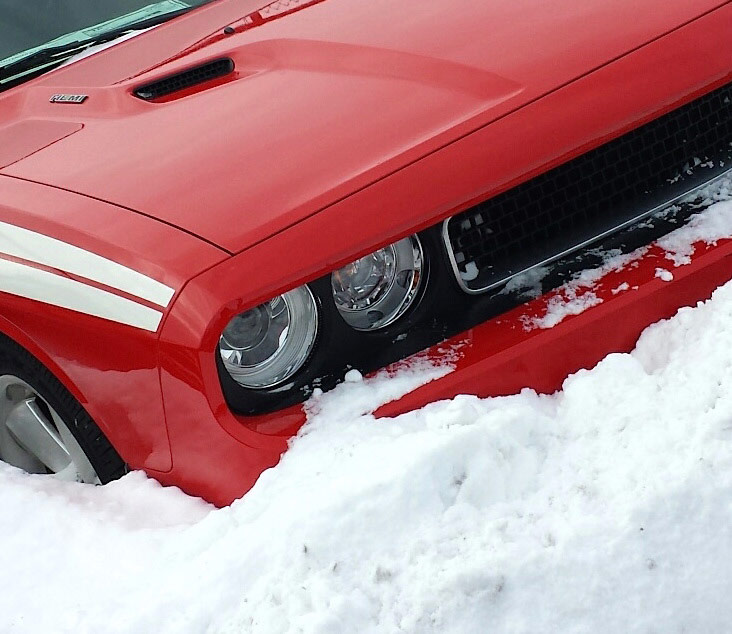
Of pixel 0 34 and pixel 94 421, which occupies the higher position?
pixel 0 34

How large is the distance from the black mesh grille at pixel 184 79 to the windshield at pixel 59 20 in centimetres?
83

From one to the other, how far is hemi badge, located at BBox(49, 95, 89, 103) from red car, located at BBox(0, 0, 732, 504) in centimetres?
26

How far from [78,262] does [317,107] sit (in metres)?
0.51

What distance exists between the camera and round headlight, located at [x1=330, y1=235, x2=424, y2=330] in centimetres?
176

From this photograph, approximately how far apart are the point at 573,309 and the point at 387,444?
418 millimetres

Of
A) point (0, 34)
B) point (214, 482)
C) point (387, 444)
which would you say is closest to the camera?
point (387, 444)

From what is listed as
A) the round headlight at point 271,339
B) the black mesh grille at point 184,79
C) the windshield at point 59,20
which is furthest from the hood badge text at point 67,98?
the round headlight at point 271,339

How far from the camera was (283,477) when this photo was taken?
154 centimetres

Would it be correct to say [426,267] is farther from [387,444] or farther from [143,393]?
[143,393]

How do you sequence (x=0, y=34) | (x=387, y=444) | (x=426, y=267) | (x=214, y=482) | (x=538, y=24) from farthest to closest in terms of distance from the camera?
(x=0, y=34) < (x=538, y=24) < (x=426, y=267) < (x=214, y=482) < (x=387, y=444)

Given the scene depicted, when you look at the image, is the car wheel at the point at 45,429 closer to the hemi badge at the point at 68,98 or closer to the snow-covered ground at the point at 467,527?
the snow-covered ground at the point at 467,527

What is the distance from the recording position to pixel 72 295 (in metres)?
1.72

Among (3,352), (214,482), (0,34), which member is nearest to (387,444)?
(214,482)

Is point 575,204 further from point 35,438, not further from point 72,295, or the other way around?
point 35,438
